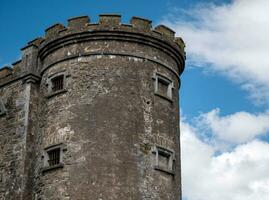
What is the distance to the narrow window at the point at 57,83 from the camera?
23.5 metres

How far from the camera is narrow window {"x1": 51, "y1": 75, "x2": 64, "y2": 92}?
23.5 meters

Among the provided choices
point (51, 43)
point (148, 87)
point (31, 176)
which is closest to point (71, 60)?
point (51, 43)

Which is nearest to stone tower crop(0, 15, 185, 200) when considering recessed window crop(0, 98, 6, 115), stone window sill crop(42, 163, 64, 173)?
stone window sill crop(42, 163, 64, 173)

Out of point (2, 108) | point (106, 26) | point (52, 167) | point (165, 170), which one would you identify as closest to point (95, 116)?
point (52, 167)

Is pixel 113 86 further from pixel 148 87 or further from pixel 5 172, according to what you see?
pixel 5 172

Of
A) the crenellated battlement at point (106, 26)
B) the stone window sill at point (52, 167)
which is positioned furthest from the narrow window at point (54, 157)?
the crenellated battlement at point (106, 26)

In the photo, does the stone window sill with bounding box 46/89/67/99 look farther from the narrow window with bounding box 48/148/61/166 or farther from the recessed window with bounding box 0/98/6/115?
the recessed window with bounding box 0/98/6/115

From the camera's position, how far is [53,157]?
74.1 ft

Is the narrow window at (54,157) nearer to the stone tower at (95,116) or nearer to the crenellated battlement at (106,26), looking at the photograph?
the stone tower at (95,116)

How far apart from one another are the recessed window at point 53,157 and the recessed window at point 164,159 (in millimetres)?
3899

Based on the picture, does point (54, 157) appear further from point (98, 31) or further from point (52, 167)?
point (98, 31)

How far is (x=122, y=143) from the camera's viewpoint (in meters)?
21.7

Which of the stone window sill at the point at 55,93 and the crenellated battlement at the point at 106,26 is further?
the crenellated battlement at the point at 106,26

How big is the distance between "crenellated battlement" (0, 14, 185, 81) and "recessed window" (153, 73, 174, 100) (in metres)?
1.64
